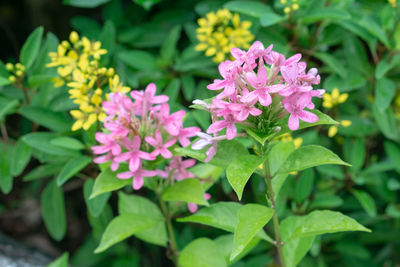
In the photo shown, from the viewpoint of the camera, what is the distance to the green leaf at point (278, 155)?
4.24 ft

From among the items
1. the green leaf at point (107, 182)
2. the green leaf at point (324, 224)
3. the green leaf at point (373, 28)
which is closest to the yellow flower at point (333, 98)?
the green leaf at point (373, 28)

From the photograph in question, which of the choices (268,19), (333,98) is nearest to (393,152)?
(333,98)

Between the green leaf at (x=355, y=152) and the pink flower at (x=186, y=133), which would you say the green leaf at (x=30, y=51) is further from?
the green leaf at (x=355, y=152)

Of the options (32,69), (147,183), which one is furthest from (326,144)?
(32,69)

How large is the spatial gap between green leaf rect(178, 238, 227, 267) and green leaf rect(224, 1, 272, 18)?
0.95 m

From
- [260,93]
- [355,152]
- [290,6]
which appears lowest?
[355,152]

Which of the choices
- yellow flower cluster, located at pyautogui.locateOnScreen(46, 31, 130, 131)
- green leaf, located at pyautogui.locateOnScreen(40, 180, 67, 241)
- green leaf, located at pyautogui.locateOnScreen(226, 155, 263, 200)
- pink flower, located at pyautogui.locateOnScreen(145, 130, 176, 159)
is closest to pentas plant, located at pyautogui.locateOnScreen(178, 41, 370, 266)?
green leaf, located at pyautogui.locateOnScreen(226, 155, 263, 200)

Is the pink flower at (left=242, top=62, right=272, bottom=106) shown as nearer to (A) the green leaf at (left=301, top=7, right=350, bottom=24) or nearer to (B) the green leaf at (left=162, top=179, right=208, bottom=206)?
(B) the green leaf at (left=162, top=179, right=208, bottom=206)

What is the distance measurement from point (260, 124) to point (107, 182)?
1.63 feet

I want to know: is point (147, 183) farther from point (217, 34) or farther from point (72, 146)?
point (217, 34)

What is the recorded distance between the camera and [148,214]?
4.90ft

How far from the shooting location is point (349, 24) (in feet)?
6.04

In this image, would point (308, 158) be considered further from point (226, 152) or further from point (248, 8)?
A: point (248, 8)

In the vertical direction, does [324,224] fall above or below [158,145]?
below
